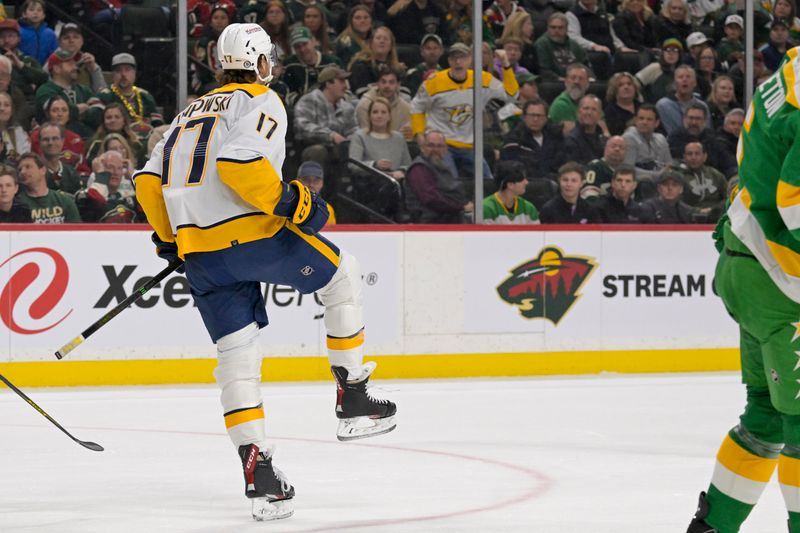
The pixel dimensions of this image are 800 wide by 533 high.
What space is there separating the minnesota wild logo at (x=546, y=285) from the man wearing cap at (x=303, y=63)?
1704mm

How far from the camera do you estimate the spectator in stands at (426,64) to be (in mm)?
8969

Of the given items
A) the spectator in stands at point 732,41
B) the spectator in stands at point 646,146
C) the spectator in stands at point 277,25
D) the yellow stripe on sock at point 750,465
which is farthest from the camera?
the spectator in stands at point 732,41

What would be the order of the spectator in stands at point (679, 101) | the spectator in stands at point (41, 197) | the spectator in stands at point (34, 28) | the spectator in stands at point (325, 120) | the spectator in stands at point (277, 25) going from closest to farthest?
1. the spectator in stands at point (41, 197)
2. the spectator in stands at point (34, 28)
3. the spectator in stands at point (325, 120)
4. the spectator in stands at point (277, 25)
5. the spectator in stands at point (679, 101)

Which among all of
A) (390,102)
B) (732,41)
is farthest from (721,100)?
Answer: (390,102)

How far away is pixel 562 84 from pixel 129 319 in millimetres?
3409

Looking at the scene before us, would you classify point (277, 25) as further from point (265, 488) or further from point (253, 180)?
point (265, 488)

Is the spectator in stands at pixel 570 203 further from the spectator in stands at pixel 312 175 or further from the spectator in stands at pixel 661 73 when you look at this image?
the spectator in stands at pixel 312 175

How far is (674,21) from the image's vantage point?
9953mm

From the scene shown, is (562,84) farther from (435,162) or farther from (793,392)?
(793,392)

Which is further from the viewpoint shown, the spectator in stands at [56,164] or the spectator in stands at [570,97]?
the spectator in stands at [570,97]

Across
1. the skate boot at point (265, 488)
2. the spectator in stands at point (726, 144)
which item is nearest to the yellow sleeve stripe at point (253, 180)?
the skate boot at point (265, 488)

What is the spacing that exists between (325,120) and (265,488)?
4959 millimetres

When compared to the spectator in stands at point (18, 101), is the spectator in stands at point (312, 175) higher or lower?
lower

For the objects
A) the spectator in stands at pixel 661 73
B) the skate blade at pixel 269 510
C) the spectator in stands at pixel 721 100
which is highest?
the spectator in stands at pixel 661 73
